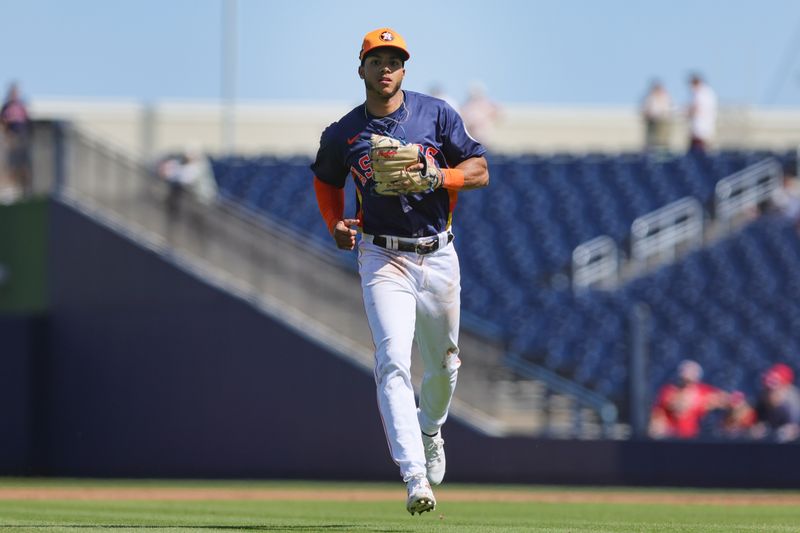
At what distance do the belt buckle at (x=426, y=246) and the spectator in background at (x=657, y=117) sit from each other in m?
13.3

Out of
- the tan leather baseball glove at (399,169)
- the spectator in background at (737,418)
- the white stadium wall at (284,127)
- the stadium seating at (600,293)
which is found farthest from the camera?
the white stadium wall at (284,127)

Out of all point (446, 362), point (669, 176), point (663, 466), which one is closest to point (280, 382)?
point (663, 466)

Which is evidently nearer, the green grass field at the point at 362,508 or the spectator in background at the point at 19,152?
the green grass field at the point at 362,508

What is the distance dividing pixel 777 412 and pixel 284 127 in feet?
39.5

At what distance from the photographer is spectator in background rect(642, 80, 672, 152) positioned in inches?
782

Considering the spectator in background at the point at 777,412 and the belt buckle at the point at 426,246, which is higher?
the belt buckle at the point at 426,246

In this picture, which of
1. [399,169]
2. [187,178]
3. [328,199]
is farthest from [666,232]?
[399,169]

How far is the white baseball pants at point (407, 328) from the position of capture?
21.1ft

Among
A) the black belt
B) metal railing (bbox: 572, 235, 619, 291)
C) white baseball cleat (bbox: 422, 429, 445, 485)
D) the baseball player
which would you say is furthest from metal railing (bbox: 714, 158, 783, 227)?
the black belt

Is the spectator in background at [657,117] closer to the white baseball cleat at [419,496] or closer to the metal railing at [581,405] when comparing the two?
the metal railing at [581,405]

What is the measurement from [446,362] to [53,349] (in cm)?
957

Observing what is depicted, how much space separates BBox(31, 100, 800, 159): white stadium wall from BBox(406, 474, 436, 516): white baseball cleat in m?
16.7

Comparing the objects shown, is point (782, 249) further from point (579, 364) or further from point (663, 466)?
point (663, 466)

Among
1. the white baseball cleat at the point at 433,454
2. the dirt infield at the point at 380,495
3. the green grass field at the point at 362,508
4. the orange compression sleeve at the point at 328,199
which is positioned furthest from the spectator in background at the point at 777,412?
the orange compression sleeve at the point at 328,199
